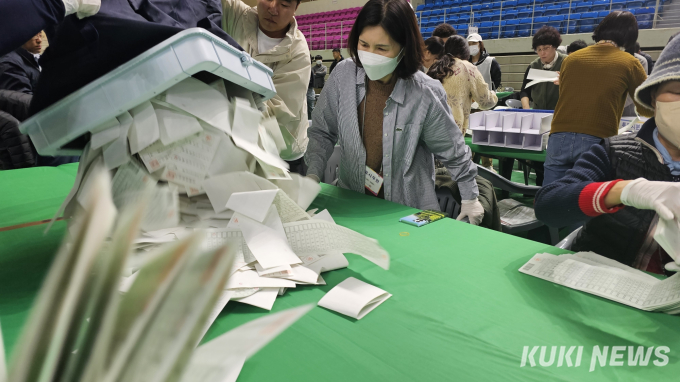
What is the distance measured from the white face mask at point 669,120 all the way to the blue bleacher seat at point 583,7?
990 cm

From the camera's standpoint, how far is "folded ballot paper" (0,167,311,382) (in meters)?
0.20

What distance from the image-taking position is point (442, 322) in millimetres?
781

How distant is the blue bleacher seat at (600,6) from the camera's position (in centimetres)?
894

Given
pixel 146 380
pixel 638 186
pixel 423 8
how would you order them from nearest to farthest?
pixel 146 380
pixel 638 186
pixel 423 8

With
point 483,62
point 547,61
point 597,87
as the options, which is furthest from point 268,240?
point 483,62

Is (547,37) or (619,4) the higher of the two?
(619,4)

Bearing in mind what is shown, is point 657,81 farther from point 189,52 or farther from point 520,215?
point 520,215

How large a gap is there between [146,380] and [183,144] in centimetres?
79

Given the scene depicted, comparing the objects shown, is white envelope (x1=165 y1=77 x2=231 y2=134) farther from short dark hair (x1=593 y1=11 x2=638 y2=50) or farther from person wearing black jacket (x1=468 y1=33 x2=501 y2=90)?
person wearing black jacket (x1=468 y1=33 x2=501 y2=90)

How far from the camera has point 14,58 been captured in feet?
9.21

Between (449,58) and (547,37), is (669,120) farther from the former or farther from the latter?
(547,37)

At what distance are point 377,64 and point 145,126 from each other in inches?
36.9

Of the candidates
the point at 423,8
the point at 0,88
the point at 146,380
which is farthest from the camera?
the point at 423,8

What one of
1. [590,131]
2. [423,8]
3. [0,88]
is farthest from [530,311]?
[423,8]
